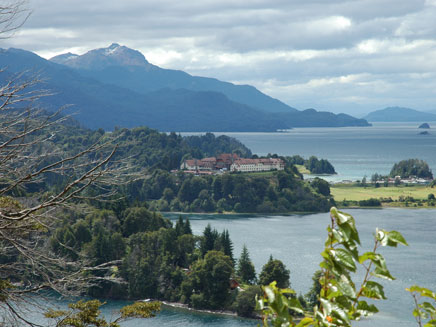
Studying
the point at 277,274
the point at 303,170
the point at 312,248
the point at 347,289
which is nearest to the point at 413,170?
the point at 303,170

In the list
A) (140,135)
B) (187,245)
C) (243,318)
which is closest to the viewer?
(243,318)

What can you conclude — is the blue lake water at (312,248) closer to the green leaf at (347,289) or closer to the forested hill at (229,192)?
the forested hill at (229,192)

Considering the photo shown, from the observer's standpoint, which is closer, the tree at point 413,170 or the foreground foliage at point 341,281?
the foreground foliage at point 341,281

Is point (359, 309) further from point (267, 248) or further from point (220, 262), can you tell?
point (267, 248)

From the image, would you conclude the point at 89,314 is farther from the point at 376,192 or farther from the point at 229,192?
the point at 376,192

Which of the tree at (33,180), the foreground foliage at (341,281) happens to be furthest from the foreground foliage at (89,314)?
the foreground foliage at (341,281)

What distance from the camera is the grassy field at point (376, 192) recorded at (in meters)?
74.0

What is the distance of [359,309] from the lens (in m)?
3.09

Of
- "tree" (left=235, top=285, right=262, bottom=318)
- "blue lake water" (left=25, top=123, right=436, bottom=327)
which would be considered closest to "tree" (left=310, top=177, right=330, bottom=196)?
"blue lake water" (left=25, top=123, right=436, bottom=327)

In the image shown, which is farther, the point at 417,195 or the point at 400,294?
the point at 417,195

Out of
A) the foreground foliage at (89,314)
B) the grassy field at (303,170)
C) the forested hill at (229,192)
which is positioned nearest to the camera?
the foreground foliage at (89,314)

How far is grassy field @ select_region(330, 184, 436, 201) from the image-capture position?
243 ft

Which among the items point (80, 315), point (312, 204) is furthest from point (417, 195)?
point (80, 315)

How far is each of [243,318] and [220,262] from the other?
13.9 feet
